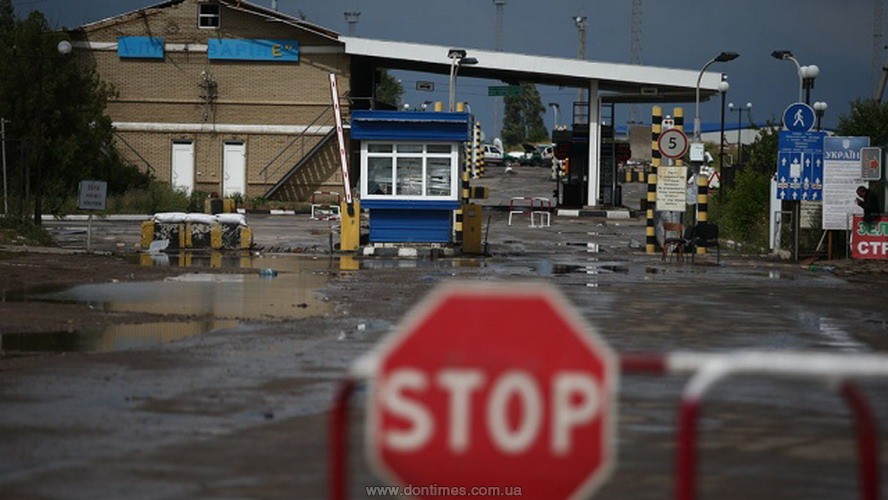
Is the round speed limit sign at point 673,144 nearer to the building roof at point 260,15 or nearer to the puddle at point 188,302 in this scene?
the puddle at point 188,302

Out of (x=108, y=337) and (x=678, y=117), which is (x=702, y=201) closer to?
(x=678, y=117)

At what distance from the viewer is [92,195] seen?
105ft

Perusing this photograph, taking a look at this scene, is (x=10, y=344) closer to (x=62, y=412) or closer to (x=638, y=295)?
(x=62, y=412)

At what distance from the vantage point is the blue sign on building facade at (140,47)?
66562 millimetres

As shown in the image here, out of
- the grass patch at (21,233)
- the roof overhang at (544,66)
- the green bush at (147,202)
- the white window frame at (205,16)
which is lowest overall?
the grass patch at (21,233)

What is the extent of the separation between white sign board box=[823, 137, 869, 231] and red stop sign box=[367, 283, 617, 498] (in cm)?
2852

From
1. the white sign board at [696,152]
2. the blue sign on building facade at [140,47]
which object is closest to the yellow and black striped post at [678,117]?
the white sign board at [696,152]

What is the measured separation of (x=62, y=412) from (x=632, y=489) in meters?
4.33

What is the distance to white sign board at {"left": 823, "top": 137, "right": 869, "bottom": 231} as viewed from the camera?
108ft

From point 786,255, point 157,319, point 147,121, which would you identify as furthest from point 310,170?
point 157,319

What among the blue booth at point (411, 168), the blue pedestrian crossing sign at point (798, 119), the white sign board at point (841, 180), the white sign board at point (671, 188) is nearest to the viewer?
the white sign board at point (841, 180)

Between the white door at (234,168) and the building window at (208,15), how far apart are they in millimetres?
5052

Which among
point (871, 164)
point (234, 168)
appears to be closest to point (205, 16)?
point (234, 168)

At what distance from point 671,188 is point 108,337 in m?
22.6
